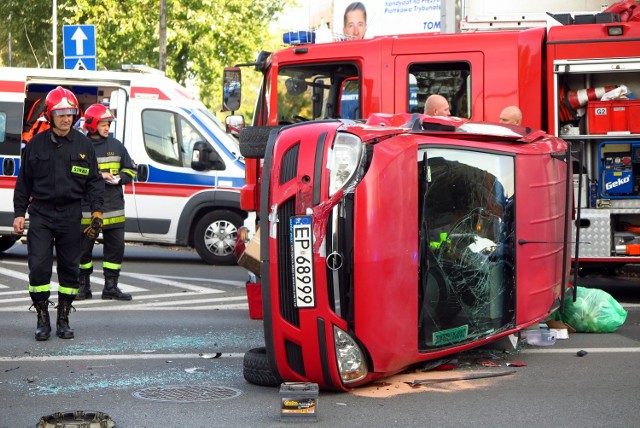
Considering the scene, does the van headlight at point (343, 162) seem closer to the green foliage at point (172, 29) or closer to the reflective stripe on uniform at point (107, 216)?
the reflective stripe on uniform at point (107, 216)

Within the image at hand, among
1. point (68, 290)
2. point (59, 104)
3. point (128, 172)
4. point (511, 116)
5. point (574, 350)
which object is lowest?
point (574, 350)

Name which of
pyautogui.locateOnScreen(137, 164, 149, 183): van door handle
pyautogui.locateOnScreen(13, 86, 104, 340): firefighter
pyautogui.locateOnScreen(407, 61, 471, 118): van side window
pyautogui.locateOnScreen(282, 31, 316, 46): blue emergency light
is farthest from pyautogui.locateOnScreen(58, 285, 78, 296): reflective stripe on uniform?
pyautogui.locateOnScreen(137, 164, 149, 183): van door handle

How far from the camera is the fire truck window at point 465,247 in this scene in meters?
7.02

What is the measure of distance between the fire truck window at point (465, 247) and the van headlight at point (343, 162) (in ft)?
1.75

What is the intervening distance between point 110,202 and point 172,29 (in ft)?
66.3

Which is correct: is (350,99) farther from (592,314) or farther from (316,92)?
(592,314)

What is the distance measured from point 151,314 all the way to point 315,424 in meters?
4.71

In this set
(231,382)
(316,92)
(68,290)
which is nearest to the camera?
(231,382)

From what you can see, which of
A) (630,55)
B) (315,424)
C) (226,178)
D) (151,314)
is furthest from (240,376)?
(226,178)

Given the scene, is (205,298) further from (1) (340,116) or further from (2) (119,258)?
(1) (340,116)

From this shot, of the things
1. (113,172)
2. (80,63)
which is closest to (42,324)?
(113,172)

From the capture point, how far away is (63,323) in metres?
9.16

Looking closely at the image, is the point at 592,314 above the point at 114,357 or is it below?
above

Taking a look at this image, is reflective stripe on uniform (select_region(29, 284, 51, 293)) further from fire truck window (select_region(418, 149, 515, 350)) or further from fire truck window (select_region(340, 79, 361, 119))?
fire truck window (select_region(418, 149, 515, 350))
